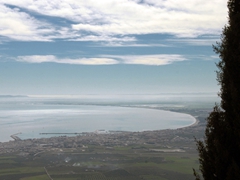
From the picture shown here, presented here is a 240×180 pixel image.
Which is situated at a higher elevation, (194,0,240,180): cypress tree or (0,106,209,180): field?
(194,0,240,180): cypress tree

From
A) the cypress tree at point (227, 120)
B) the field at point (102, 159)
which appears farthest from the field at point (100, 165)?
the cypress tree at point (227, 120)

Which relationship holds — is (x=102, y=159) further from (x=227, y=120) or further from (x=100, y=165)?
(x=227, y=120)

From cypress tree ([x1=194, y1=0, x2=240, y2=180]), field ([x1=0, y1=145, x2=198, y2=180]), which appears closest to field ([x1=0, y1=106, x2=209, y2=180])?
field ([x1=0, y1=145, x2=198, y2=180])

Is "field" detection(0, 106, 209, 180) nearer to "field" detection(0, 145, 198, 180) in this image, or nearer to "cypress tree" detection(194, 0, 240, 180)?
"field" detection(0, 145, 198, 180)

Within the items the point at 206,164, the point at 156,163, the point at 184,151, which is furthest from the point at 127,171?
the point at 206,164

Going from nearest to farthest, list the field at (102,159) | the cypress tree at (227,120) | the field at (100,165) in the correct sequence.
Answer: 1. the cypress tree at (227,120)
2. the field at (100,165)
3. the field at (102,159)

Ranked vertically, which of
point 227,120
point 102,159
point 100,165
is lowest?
point 102,159

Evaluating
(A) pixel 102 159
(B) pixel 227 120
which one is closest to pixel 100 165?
(A) pixel 102 159

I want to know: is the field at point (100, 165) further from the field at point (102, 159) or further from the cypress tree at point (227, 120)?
the cypress tree at point (227, 120)
